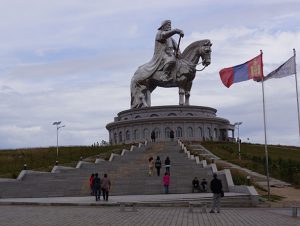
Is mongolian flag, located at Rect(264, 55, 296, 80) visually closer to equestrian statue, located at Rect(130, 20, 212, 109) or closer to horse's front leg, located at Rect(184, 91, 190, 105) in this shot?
equestrian statue, located at Rect(130, 20, 212, 109)

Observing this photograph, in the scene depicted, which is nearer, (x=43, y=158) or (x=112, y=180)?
(x=112, y=180)

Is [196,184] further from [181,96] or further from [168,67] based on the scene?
[181,96]

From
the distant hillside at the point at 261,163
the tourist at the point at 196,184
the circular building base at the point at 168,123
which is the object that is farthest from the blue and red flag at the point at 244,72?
the circular building base at the point at 168,123

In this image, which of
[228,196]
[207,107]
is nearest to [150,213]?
[228,196]

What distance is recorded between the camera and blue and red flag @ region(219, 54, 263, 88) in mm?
26984

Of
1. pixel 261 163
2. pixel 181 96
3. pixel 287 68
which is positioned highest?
pixel 181 96

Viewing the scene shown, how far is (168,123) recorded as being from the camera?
63156 millimetres

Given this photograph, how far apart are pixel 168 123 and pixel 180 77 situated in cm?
522

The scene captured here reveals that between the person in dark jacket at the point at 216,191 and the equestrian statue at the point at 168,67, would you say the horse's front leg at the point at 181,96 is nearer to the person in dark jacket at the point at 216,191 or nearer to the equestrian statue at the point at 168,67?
the equestrian statue at the point at 168,67

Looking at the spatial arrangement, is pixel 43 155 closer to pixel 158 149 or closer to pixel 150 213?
pixel 158 149

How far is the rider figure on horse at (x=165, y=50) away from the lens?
204 feet

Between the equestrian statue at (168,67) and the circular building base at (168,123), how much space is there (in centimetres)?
146

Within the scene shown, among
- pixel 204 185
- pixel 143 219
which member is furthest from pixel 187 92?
pixel 143 219

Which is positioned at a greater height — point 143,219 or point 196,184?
point 196,184
